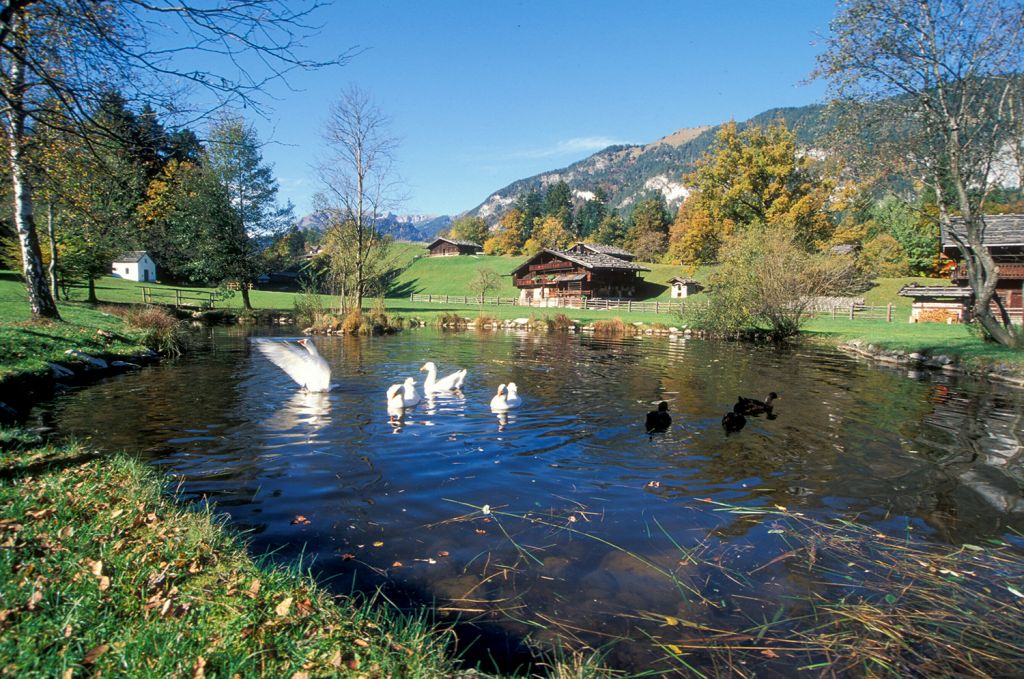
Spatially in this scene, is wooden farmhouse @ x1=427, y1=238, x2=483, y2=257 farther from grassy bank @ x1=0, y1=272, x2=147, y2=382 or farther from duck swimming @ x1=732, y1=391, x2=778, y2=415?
duck swimming @ x1=732, y1=391, x2=778, y2=415

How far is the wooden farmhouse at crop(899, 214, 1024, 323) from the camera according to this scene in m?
33.3

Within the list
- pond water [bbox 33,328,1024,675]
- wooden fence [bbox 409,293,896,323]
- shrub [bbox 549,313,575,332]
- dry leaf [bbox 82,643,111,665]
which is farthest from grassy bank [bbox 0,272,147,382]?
wooden fence [bbox 409,293,896,323]

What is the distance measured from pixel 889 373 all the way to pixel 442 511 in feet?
58.6

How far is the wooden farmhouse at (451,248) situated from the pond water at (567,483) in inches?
3975

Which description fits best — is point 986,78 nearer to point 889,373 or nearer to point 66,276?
point 889,373

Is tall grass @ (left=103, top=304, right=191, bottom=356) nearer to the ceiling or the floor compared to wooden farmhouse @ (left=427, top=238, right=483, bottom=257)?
nearer to the floor

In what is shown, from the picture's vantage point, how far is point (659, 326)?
35.7 metres

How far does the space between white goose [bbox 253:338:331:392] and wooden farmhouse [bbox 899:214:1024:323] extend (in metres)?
34.4

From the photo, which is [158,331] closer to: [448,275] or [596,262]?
[596,262]

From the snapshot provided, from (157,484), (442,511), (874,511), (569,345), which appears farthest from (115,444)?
(569,345)

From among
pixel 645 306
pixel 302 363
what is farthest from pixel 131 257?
pixel 302 363

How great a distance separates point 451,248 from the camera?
115188mm

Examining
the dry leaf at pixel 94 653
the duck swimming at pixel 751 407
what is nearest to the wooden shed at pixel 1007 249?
the duck swimming at pixel 751 407

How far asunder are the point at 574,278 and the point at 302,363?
2416 inches
